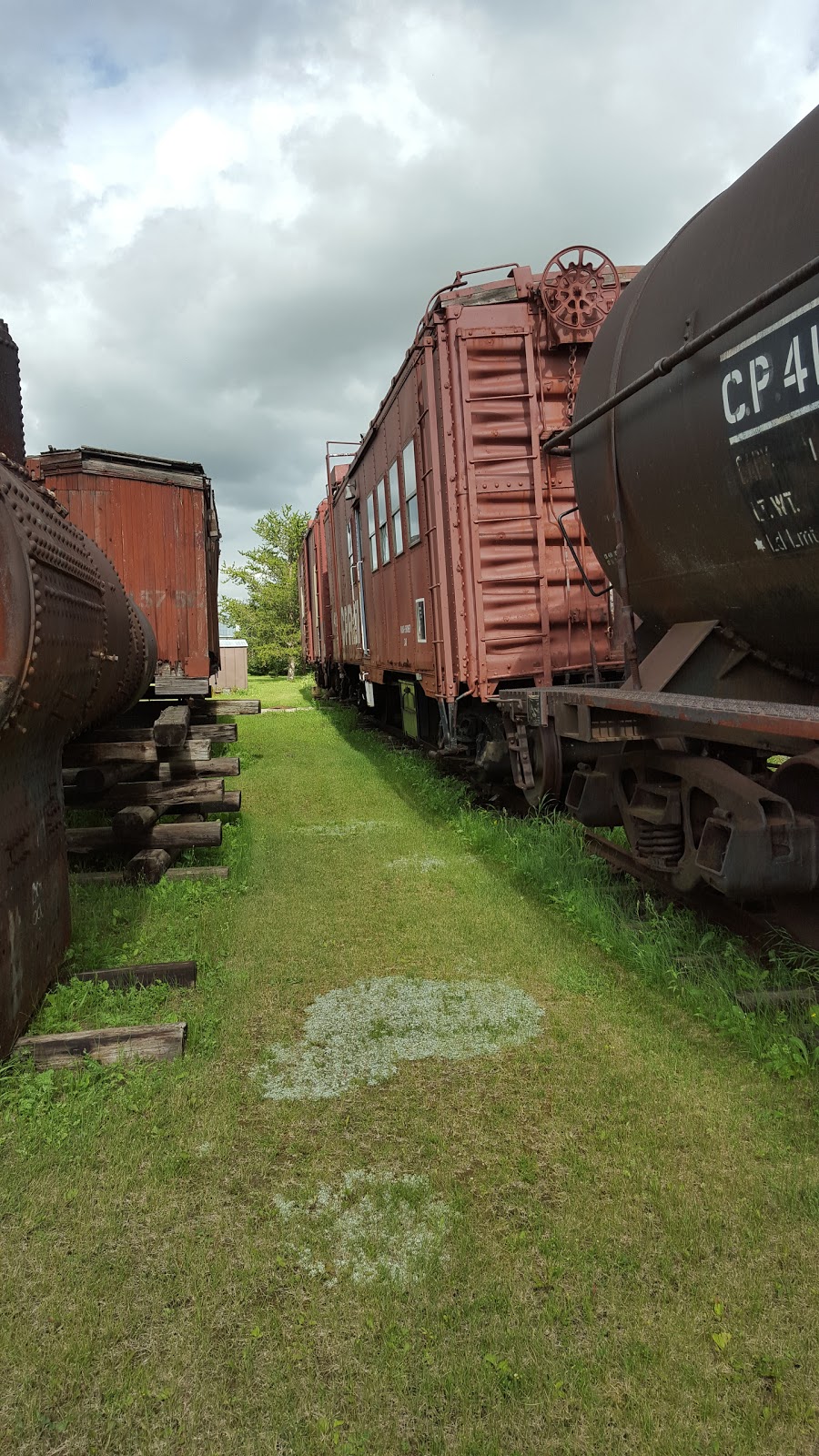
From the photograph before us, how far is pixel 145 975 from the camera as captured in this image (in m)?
4.19

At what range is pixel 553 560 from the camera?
7.20 meters

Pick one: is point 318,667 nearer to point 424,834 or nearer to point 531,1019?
point 424,834

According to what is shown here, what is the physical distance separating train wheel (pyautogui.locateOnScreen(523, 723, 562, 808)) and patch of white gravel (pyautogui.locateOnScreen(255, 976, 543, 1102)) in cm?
154

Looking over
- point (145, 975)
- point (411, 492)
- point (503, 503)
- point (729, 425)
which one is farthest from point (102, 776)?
point (729, 425)

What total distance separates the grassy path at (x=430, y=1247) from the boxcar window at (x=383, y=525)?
7.07 m

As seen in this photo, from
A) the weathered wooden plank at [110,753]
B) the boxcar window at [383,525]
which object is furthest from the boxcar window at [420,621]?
the weathered wooden plank at [110,753]

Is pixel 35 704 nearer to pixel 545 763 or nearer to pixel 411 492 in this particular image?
pixel 545 763

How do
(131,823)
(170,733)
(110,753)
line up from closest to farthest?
(131,823)
(110,753)
(170,733)

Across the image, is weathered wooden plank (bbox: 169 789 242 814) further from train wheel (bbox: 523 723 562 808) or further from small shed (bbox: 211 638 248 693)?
small shed (bbox: 211 638 248 693)

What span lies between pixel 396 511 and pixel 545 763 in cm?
504

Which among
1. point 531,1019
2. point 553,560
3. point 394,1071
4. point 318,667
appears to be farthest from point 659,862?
point 318,667

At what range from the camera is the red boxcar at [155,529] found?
10773mm

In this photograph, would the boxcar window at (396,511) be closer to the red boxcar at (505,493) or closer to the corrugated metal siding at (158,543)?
the red boxcar at (505,493)

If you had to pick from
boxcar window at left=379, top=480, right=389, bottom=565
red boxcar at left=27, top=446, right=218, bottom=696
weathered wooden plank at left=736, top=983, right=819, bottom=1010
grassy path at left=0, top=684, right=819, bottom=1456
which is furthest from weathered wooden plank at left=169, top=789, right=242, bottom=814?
weathered wooden plank at left=736, top=983, right=819, bottom=1010
